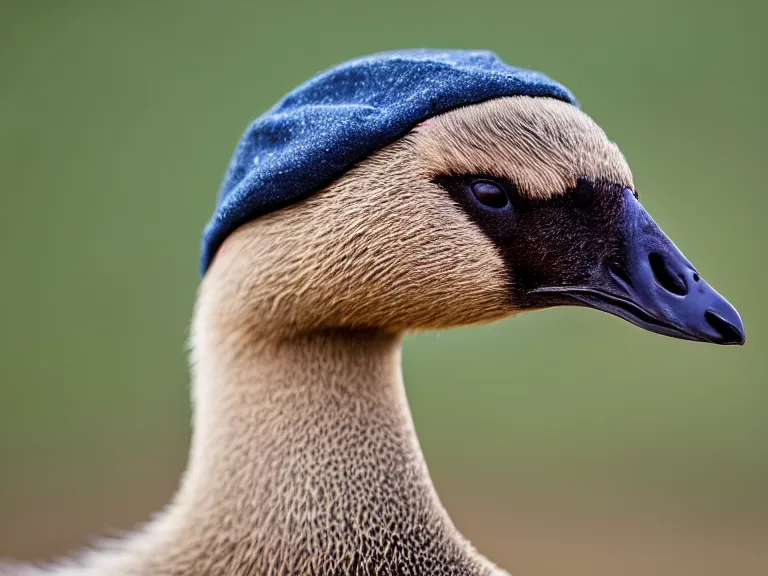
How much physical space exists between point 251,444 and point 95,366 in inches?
142

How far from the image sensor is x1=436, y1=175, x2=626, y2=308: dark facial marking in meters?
1.41

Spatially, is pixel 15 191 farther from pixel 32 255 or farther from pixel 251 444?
pixel 251 444

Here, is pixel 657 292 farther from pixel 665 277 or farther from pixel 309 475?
pixel 309 475

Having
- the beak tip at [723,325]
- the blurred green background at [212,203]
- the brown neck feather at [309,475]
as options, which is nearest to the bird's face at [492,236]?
the beak tip at [723,325]

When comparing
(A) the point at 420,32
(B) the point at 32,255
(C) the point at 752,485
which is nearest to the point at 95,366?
(B) the point at 32,255

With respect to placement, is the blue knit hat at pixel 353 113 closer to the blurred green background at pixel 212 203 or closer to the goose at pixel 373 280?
the goose at pixel 373 280

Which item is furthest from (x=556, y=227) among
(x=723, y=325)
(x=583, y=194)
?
(x=723, y=325)

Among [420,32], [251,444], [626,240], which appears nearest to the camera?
[626,240]

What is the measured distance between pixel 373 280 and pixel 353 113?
26 centimetres

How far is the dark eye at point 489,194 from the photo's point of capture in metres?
1.42

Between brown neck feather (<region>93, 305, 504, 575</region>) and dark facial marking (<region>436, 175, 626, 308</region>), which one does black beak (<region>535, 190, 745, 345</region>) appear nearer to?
dark facial marking (<region>436, 175, 626, 308</region>)

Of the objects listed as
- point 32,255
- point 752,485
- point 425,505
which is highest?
point 32,255

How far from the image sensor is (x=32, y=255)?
16.2 feet

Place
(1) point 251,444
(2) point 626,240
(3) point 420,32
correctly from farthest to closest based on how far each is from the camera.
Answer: (3) point 420,32
(1) point 251,444
(2) point 626,240
